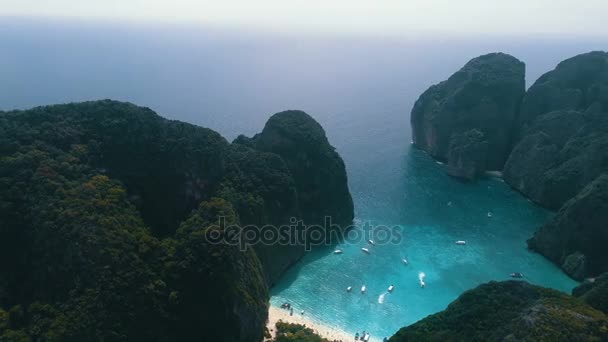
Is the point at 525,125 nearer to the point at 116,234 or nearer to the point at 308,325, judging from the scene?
the point at 308,325

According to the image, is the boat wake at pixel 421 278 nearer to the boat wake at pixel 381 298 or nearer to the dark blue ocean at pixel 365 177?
the dark blue ocean at pixel 365 177

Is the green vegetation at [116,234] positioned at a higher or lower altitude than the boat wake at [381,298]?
higher

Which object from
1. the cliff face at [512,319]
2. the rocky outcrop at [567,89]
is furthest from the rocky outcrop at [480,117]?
the cliff face at [512,319]

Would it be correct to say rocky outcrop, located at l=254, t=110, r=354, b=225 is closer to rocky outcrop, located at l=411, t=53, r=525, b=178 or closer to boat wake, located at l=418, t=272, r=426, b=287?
boat wake, located at l=418, t=272, r=426, b=287

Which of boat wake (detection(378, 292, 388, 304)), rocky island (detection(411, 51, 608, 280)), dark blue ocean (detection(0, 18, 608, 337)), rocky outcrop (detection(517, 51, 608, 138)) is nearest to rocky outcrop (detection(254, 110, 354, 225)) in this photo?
dark blue ocean (detection(0, 18, 608, 337))

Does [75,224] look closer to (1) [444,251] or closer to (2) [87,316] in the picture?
(2) [87,316]

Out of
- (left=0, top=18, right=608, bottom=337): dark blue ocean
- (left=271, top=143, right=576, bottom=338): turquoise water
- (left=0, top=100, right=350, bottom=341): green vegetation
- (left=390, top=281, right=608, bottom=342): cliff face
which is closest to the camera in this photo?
(left=390, top=281, right=608, bottom=342): cliff face
